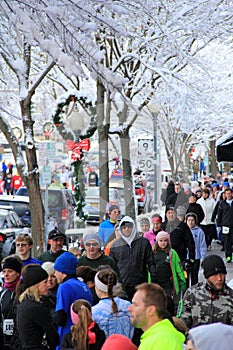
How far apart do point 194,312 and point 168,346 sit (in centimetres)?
202

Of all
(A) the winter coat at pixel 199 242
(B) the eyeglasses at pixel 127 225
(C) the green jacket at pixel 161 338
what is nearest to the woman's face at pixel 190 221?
(A) the winter coat at pixel 199 242

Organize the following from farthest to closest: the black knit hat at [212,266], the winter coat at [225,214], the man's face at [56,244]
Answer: the winter coat at [225,214] → the man's face at [56,244] → the black knit hat at [212,266]

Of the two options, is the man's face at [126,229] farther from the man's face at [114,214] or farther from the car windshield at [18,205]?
the car windshield at [18,205]

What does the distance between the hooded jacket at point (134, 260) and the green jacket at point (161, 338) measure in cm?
517

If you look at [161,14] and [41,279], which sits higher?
[161,14]

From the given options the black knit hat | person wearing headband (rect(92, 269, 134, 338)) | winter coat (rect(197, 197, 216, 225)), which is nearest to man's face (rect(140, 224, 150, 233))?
the black knit hat

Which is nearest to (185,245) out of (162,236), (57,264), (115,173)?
(162,236)

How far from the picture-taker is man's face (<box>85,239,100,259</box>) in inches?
365

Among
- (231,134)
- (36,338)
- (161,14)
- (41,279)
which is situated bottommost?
(36,338)

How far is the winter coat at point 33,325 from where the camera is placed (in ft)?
21.4

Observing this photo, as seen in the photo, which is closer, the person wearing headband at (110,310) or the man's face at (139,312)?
the man's face at (139,312)

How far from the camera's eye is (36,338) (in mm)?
6535

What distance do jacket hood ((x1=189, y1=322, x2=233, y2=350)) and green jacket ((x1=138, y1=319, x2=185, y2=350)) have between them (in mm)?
821

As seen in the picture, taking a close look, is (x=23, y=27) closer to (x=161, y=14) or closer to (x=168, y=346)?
(x=168, y=346)
